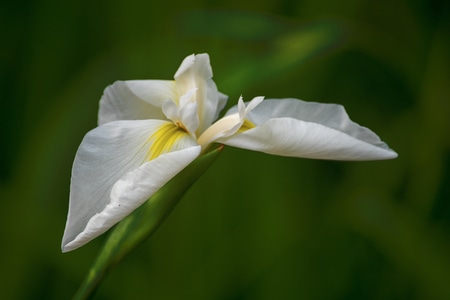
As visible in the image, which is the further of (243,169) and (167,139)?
(243,169)

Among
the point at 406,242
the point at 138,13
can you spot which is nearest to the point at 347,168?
the point at 406,242

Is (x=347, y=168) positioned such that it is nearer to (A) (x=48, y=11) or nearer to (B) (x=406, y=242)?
(B) (x=406, y=242)

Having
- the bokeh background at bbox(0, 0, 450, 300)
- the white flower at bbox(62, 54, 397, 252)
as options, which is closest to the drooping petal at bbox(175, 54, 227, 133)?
the white flower at bbox(62, 54, 397, 252)

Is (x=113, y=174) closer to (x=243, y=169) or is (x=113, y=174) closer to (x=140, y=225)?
(x=140, y=225)

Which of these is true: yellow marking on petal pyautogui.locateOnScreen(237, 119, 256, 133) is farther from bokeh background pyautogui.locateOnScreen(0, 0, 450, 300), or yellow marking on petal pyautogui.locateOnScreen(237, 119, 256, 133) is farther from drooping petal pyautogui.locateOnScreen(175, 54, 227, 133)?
bokeh background pyautogui.locateOnScreen(0, 0, 450, 300)

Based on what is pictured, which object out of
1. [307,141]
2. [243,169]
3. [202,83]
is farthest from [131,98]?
[243,169]

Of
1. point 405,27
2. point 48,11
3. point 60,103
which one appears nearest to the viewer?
point 60,103
